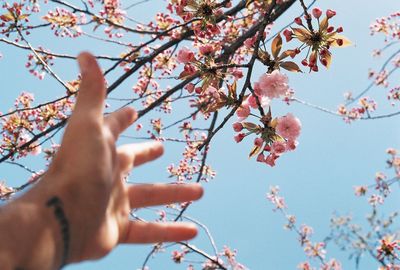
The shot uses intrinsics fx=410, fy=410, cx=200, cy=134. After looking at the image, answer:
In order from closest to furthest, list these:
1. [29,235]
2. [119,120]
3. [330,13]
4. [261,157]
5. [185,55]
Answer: [29,235] → [119,120] → [330,13] → [261,157] → [185,55]

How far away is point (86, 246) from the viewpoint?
1.18 m

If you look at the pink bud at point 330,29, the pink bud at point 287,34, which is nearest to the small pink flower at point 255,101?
the pink bud at point 287,34

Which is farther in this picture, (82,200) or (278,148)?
(278,148)

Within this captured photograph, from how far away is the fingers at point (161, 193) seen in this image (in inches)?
55.8

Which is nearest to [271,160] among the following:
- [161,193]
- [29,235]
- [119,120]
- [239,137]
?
[239,137]

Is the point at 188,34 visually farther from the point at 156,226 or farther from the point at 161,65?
the point at 156,226

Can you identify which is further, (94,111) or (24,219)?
(94,111)

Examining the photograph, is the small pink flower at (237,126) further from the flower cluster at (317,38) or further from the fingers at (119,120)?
the fingers at (119,120)

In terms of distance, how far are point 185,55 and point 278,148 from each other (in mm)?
945

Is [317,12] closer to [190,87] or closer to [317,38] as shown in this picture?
[317,38]

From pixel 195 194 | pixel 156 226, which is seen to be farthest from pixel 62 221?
pixel 195 194

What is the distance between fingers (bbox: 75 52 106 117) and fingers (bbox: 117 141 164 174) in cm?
20

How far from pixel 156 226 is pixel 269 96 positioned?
1625 millimetres

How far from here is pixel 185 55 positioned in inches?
116
